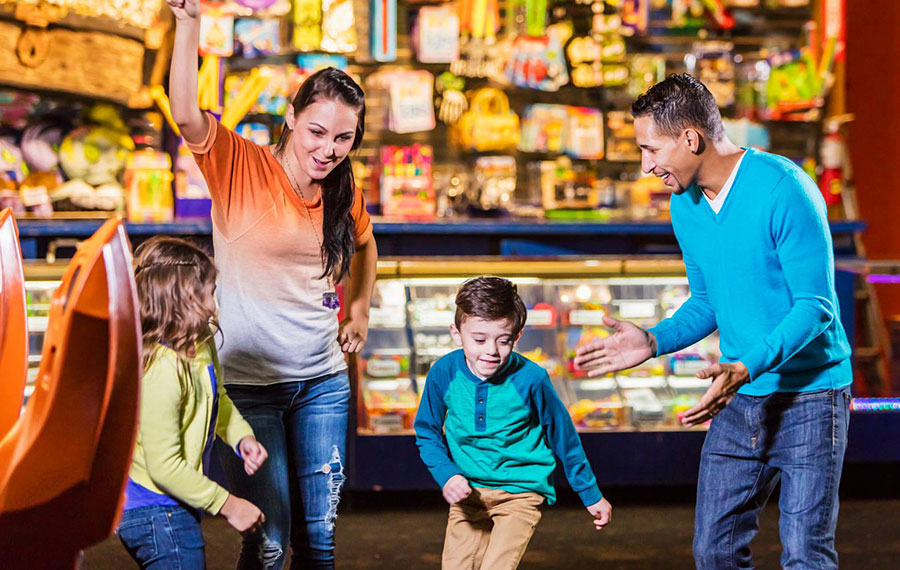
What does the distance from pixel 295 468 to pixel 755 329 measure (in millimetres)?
1203

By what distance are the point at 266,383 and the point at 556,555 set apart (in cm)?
209

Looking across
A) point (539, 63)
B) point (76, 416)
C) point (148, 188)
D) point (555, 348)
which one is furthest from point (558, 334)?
point (76, 416)

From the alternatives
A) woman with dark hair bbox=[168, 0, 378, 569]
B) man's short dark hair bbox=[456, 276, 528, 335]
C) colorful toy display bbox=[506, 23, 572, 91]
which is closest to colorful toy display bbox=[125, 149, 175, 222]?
colorful toy display bbox=[506, 23, 572, 91]

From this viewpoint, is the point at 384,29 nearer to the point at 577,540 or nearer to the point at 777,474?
the point at 577,540

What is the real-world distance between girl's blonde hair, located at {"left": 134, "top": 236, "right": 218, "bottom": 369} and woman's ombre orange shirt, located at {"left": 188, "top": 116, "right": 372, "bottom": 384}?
0.21m

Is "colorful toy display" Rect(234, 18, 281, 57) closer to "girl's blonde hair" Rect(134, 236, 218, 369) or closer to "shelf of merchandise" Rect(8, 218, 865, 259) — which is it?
"shelf of merchandise" Rect(8, 218, 865, 259)

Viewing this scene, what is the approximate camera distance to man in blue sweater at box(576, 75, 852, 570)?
2355mm

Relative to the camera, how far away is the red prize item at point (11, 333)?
1580 mm

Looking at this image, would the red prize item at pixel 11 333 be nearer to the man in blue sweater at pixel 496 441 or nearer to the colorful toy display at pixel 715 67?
the man in blue sweater at pixel 496 441

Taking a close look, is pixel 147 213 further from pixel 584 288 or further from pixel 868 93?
pixel 868 93

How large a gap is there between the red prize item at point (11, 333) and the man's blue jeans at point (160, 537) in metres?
0.66

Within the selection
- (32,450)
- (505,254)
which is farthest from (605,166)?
(32,450)

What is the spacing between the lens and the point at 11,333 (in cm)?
159

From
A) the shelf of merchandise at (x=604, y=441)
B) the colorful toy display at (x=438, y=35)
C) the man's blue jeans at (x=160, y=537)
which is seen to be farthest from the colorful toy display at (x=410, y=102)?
the man's blue jeans at (x=160, y=537)
